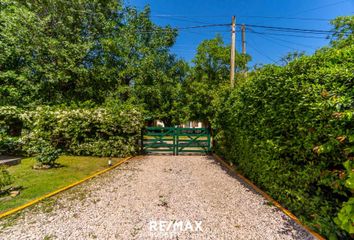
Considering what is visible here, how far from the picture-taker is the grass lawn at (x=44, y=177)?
3548mm

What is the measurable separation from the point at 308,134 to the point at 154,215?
268 cm

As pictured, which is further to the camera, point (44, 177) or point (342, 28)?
point (342, 28)

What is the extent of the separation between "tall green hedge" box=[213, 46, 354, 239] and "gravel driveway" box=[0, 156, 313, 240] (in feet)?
1.46

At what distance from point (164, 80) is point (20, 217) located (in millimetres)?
11767

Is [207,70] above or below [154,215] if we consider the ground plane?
above

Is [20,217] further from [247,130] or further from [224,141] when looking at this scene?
[224,141]

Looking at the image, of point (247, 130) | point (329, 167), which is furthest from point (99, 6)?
point (329, 167)

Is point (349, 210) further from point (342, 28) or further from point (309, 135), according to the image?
point (342, 28)

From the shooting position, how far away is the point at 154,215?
9.81ft

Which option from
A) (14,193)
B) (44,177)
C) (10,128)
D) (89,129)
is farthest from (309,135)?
(10,128)

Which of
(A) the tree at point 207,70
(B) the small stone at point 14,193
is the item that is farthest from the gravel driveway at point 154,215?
(A) the tree at point 207,70

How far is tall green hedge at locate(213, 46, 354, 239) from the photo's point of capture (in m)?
1.93

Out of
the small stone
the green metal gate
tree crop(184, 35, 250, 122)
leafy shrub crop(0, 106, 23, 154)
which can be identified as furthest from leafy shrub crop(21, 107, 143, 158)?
tree crop(184, 35, 250, 122)

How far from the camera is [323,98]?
6.97 feet
